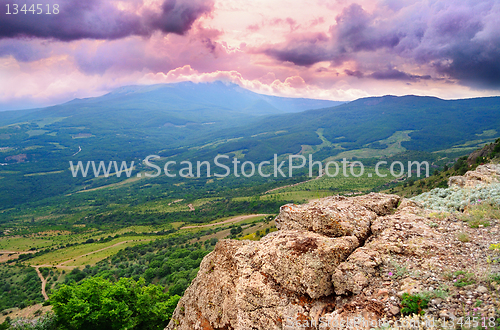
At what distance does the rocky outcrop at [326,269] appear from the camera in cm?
733

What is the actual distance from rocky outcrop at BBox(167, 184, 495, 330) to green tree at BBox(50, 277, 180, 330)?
11183 millimetres

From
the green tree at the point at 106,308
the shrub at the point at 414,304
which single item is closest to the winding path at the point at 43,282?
the green tree at the point at 106,308

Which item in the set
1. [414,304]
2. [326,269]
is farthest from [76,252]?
[414,304]

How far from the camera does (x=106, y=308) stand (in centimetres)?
1884

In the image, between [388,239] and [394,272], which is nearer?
[394,272]

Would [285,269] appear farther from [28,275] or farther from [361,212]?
[28,275]

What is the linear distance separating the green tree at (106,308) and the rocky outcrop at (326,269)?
36.7ft

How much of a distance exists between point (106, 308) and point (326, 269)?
61.9ft

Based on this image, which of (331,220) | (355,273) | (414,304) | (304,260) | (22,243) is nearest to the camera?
(414,304)

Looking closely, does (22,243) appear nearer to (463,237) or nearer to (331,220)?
(331,220)

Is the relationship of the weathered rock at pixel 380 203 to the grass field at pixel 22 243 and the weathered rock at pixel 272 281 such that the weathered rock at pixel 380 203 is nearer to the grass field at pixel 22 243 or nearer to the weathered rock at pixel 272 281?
the weathered rock at pixel 272 281

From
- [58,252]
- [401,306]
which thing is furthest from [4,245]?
[401,306]

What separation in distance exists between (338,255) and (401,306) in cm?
233

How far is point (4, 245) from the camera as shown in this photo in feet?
335
